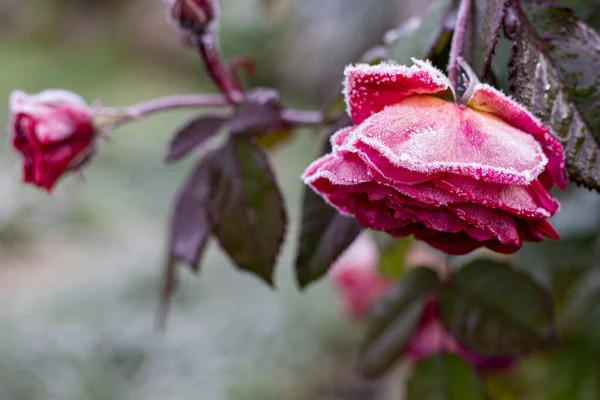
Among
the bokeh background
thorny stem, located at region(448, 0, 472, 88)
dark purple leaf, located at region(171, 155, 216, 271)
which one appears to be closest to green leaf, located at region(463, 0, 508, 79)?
thorny stem, located at region(448, 0, 472, 88)

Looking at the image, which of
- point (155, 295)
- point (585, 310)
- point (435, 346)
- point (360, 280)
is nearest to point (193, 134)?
point (435, 346)

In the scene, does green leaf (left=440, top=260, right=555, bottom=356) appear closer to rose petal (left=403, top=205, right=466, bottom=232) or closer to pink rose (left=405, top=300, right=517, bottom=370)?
pink rose (left=405, top=300, right=517, bottom=370)

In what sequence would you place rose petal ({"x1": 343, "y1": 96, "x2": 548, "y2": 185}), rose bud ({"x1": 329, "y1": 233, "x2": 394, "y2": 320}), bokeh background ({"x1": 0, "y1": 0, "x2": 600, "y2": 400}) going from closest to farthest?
rose petal ({"x1": 343, "y1": 96, "x2": 548, "y2": 185}), rose bud ({"x1": 329, "y1": 233, "x2": 394, "y2": 320}), bokeh background ({"x1": 0, "y1": 0, "x2": 600, "y2": 400})

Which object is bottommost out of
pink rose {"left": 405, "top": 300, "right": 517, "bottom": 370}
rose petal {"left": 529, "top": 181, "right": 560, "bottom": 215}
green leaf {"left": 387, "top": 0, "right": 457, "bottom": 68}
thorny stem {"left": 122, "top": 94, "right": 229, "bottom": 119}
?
pink rose {"left": 405, "top": 300, "right": 517, "bottom": 370}

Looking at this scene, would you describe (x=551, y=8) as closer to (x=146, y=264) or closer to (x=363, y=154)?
(x=363, y=154)

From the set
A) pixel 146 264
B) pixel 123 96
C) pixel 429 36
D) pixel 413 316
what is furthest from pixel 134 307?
pixel 123 96

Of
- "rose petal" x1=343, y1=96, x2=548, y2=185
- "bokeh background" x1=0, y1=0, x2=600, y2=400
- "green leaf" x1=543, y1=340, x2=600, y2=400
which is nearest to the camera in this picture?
"rose petal" x1=343, y1=96, x2=548, y2=185

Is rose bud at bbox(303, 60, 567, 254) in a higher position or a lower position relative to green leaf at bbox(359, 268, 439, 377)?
higher
